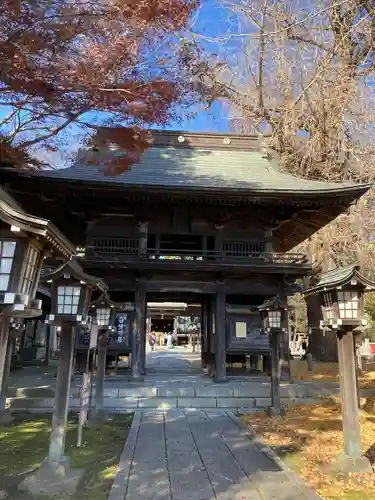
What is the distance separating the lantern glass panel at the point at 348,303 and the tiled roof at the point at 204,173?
19.8ft

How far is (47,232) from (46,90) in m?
3.55

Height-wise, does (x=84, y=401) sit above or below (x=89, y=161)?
below

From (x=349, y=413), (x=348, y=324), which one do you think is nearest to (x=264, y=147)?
(x=348, y=324)

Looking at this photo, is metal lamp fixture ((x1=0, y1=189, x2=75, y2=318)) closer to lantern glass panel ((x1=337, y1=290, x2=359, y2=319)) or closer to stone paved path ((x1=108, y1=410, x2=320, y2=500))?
stone paved path ((x1=108, y1=410, x2=320, y2=500))

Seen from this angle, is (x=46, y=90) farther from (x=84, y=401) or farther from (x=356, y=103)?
(x=356, y=103)

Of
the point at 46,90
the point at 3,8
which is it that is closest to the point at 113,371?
the point at 46,90

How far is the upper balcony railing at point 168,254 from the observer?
1203cm

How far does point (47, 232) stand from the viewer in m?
4.28

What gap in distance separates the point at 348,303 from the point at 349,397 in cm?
142

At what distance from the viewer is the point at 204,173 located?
14.3 meters

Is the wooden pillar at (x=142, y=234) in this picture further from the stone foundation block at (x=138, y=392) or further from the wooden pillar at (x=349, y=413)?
the wooden pillar at (x=349, y=413)

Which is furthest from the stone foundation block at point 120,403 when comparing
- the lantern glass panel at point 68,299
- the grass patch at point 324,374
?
the grass patch at point 324,374

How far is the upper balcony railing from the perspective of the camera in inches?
474

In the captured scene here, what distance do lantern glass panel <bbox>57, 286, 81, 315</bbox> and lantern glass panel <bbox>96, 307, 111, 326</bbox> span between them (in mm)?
2934
